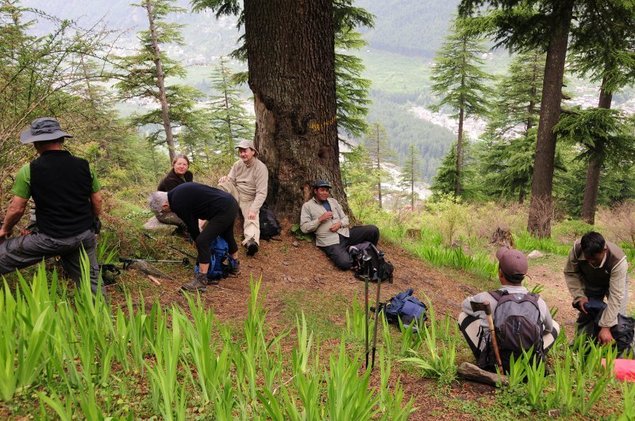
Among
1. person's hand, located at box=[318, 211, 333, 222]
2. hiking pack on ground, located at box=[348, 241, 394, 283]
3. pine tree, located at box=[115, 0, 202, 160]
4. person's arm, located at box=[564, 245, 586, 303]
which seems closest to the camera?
person's arm, located at box=[564, 245, 586, 303]

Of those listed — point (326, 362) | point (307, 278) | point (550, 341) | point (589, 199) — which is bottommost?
point (589, 199)

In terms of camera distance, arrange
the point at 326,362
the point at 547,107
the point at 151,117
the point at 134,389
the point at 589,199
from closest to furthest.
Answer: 1. the point at 134,389
2. the point at 326,362
3. the point at 547,107
4. the point at 589,199
5. the point at 151,117

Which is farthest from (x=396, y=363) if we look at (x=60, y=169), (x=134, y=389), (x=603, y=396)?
(x=60, y=169)

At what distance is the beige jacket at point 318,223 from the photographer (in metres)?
5.65

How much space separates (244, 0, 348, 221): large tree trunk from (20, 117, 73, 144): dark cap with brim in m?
3.00

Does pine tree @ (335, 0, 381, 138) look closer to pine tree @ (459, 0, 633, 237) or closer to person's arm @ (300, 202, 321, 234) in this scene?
pine tree @ (459, 0, 633, 237)

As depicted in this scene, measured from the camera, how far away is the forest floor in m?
2.86

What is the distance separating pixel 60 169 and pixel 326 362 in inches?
99.9

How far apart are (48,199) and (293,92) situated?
338 centimetres

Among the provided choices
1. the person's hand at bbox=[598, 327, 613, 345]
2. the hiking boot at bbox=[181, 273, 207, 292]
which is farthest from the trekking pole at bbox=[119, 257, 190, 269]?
the person's hand at bbox=[598, 327, 613, 345]

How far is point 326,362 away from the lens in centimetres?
311

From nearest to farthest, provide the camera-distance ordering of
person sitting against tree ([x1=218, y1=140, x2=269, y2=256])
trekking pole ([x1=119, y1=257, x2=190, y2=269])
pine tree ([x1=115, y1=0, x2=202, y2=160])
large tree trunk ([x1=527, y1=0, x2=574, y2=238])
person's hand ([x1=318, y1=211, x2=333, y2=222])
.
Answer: trekking pole ([x1=119, y1=257, x2=190, y2=269]), person sitting against tree ([x1=218, y1=140, x2=269, y2=256]), person's hand ([x1=318, y1=211, x2=333, y2=222]), large tree trunk ([x1=527, y1=0, x2=574, y2=238]), pine tree ([x1=115, y1=0, x2=202, y2=160])

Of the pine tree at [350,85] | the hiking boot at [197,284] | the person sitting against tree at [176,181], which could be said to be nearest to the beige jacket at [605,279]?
the hiking boot at [197,284]

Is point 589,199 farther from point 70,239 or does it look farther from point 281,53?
point 70,239
